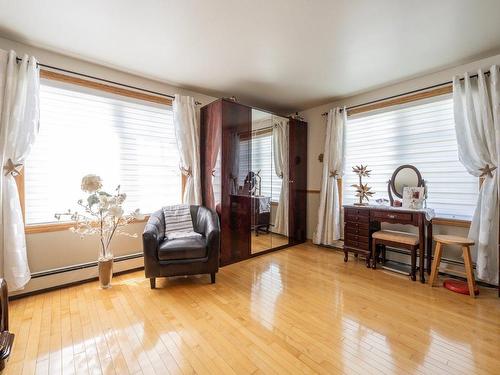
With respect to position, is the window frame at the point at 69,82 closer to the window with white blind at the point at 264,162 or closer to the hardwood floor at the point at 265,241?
the window with white blind at the point at 264,162

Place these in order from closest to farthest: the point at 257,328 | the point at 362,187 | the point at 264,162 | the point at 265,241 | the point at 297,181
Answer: the point at 257,328 → the point at 362,187 → the point at 264,162 → the point at 265,241 → the point at 297,181

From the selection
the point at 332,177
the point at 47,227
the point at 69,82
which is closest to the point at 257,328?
the point at 47,227

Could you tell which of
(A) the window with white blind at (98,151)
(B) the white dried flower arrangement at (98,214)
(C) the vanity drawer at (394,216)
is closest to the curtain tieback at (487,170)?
(C) the vanity drawer at (394,216)

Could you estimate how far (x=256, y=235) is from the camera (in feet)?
11.6

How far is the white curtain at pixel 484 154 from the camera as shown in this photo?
235cm

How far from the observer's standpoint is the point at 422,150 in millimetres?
2955

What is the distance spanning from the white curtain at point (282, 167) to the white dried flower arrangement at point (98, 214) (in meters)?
2.16

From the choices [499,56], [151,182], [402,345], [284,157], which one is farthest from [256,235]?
[499,56]

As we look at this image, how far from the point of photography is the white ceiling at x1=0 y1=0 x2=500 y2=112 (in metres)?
1.77

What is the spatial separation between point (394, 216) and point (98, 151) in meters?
3.59

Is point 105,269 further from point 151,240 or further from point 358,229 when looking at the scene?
point 358,229

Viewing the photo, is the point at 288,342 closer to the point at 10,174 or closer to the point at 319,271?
the point at 319,271

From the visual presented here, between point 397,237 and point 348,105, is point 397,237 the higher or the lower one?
the lower one

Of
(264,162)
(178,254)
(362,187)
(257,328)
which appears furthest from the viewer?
(264,162)
